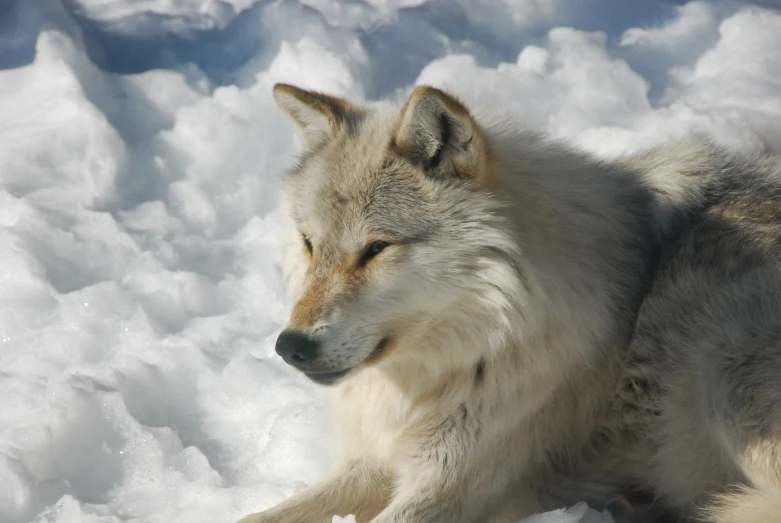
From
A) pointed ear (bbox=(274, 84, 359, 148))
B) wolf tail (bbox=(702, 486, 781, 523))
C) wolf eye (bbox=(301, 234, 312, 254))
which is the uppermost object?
pointed ear (bbox=(274, 84, 359, 148))

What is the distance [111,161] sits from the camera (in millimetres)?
5922

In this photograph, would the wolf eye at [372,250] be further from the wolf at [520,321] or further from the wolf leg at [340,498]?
the wolf leg at [340,498]

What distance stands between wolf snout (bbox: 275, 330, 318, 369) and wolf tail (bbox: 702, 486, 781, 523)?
66.5 inches

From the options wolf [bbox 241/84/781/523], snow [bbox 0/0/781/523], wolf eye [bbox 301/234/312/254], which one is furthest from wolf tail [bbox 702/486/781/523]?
wolf eye [bbox 301/234/312/254]

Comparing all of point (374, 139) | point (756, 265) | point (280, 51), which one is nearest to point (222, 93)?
point (280, 51)

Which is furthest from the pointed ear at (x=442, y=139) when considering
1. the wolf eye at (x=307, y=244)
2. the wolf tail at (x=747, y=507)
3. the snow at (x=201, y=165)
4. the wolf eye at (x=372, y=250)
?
the wolf tail at (x=747, y=507)

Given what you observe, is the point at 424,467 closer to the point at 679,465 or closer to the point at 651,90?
the point at 679,465

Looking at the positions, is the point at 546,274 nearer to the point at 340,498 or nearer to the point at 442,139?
the point at 442,139

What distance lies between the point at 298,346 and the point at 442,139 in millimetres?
954

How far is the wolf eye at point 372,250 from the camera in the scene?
317 centimetres

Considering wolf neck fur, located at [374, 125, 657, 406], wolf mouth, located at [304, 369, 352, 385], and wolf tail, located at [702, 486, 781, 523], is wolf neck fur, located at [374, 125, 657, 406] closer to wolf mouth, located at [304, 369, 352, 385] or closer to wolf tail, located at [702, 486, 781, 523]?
wolf mouth, located at [304, 369, 352, 385]

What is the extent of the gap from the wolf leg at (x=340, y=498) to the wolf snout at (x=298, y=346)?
3.00 feet

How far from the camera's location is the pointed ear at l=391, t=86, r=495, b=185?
301 centimetres

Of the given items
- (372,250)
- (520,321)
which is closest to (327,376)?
(372,250)
